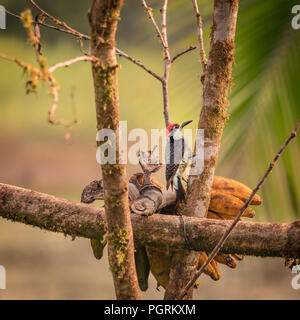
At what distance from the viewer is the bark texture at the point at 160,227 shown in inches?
45.5

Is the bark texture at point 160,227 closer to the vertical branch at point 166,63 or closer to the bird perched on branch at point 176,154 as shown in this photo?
the bird perched on branch at point 176,154

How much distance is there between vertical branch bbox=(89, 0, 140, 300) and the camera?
0.87 meters

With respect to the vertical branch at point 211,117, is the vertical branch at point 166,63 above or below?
above

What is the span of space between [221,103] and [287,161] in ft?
1.55

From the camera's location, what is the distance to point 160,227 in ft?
4.08

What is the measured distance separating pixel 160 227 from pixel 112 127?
419mm

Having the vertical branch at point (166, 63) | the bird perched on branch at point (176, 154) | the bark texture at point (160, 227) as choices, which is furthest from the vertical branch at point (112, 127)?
the vertical branch at point (166, 63)

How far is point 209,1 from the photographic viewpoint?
177cm

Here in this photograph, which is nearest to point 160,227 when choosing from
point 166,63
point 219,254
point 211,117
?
point 219,254

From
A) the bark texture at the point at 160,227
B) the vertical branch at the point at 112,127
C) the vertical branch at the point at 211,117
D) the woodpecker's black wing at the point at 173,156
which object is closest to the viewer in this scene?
the vertical branch at the point at 112,127

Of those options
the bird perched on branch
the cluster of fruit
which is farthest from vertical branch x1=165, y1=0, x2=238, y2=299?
the bird perched on branch

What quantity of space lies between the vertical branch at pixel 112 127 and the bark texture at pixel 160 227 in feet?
0.57

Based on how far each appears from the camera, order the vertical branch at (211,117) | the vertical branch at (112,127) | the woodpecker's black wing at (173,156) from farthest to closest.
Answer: the woodpecker's black wing at (173,156)
the vertical branch at (211,117)
the vertical branch at (112,127)
